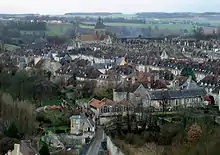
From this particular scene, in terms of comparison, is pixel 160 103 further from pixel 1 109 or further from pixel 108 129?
pixel 1 109

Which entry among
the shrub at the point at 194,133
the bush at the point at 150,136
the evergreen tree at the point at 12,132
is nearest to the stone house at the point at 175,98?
the bush at the point at 150,136

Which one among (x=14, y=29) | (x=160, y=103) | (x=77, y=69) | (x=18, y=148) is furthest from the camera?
(x=14, y=29)

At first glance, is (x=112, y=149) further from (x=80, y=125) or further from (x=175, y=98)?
(x=175, y=98)

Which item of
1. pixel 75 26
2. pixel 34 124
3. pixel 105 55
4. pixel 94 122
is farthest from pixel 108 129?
pixel 75 26

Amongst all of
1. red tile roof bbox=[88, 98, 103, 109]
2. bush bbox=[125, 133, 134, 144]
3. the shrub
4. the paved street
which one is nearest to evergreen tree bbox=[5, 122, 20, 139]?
the paved street

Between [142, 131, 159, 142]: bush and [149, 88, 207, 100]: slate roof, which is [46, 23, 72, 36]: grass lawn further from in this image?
[142, 131, 159, 142]: bush

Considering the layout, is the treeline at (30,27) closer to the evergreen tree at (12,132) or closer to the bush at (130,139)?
the bush at (130,139)
